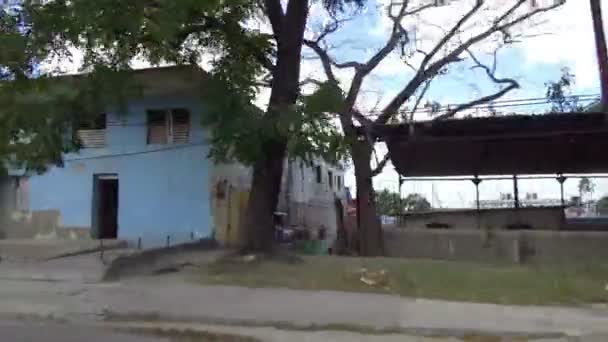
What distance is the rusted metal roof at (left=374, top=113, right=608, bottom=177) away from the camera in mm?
19125

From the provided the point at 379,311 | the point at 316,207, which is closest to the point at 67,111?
the point at 379,311

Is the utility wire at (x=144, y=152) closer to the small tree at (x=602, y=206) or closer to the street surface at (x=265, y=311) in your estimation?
the street surface at (x=265, y=311)

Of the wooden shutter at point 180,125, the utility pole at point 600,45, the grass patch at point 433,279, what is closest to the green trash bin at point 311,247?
the wooden shutter at point 180,125

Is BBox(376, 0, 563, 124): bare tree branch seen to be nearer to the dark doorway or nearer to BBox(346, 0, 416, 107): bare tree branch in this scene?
BBox(346, 0, 416, 107): bare tree branch

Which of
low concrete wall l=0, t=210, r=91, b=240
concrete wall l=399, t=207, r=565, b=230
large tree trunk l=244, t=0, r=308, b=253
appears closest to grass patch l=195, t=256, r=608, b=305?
large tree trunk l=244, t=0, r=308, b=253

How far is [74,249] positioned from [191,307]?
761 centimetres

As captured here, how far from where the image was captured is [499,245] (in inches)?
742

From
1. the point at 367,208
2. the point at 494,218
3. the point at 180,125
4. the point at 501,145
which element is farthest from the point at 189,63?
the point at 494,218

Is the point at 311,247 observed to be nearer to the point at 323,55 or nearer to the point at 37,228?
the point at 323,55

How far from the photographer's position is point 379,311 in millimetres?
10156

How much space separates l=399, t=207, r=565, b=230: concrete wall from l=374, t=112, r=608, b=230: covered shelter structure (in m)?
1.03

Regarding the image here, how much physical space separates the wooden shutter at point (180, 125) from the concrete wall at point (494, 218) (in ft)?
29.0

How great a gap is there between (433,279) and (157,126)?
11.3 metres

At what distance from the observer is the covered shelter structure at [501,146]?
754 inches
